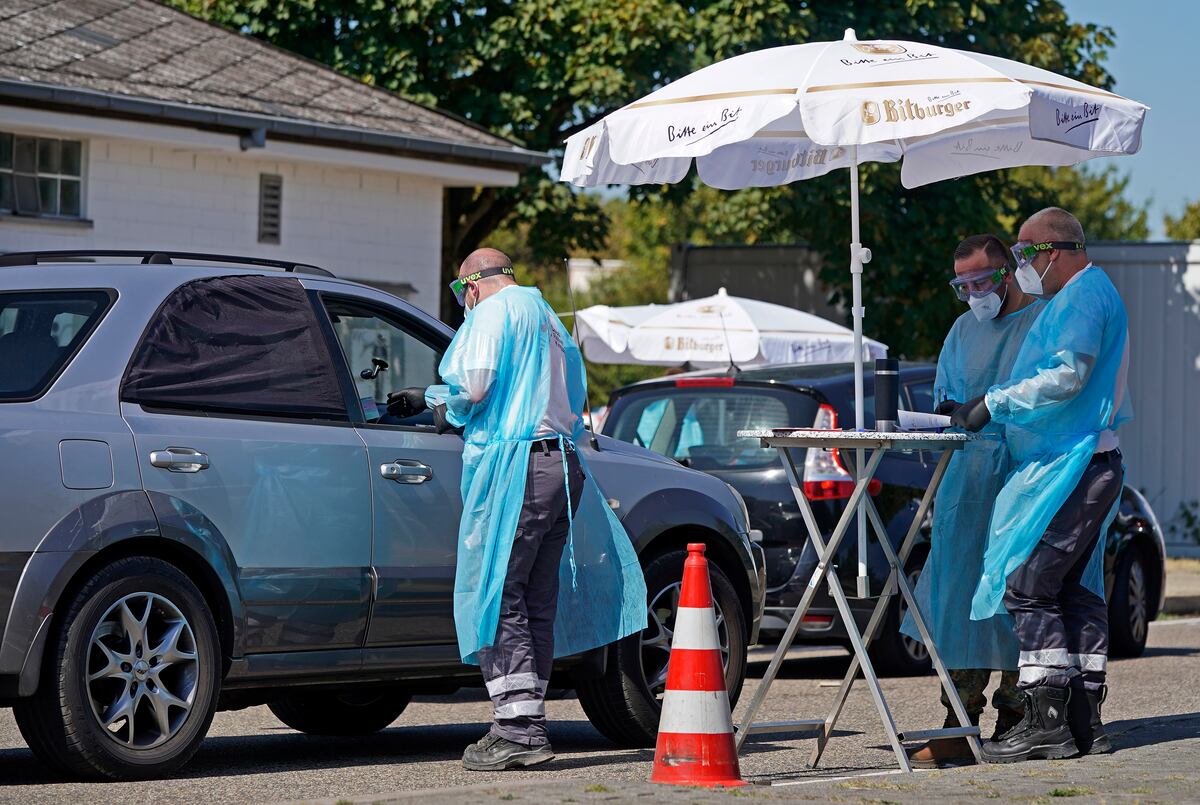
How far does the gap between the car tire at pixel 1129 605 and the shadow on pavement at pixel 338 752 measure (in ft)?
15.6

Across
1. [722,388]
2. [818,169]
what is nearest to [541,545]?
[818,169]

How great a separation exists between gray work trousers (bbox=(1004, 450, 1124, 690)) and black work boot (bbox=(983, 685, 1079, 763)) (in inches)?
1.8

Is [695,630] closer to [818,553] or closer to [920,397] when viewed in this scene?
[818,553]

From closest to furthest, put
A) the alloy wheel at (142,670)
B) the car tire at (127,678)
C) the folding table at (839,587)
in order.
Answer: the car tire at (127,678) → the alloy wheel at (142,670) → the folding table at (839,587)

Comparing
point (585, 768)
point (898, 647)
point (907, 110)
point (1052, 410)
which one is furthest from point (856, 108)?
point (898, 647)

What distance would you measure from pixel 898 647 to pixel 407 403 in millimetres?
4846

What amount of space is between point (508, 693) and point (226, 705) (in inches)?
41.2

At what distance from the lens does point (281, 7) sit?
993 inches

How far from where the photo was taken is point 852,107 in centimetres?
700

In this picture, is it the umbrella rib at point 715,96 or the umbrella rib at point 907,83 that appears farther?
the umbrella rib at point 715,96

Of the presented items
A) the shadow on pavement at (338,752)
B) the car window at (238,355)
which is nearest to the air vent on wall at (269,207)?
the shadow on pavement at (338,752)

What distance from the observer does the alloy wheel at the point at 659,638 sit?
7855 millimetres

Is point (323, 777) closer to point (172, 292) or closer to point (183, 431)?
point (183, 431)

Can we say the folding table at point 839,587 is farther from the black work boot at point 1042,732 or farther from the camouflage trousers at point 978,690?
the camouflage trousers at point 978,690
